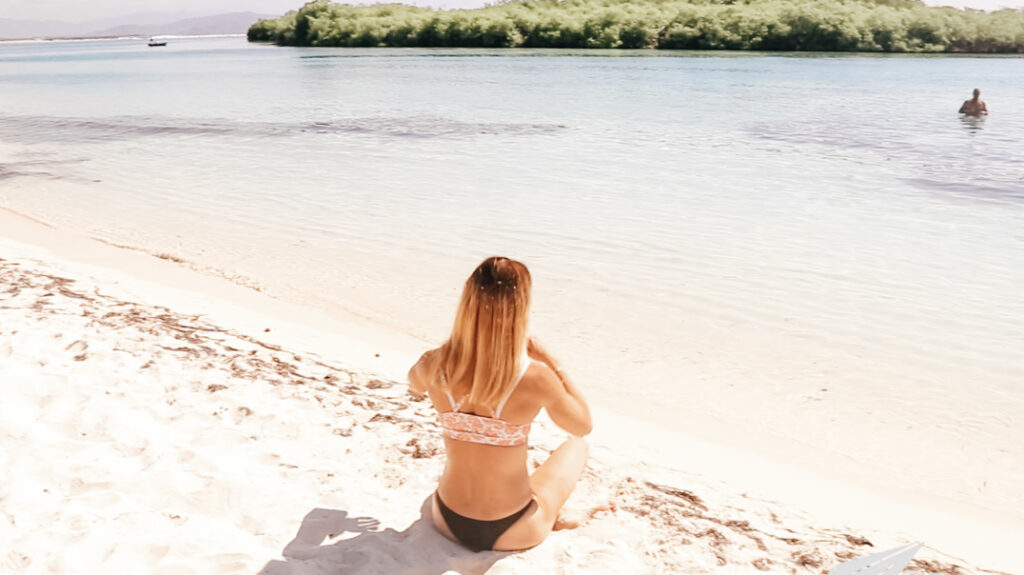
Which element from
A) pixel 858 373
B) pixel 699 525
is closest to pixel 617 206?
pixel 858 373

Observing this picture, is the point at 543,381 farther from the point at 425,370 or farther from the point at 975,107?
the point at 975,107

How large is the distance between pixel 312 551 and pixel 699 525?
6.29 ft

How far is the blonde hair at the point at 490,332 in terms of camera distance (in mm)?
2967

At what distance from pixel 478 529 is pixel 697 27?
6978cm

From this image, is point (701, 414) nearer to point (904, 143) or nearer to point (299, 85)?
point (904, 143)

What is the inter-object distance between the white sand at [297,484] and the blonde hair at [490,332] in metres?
0.85

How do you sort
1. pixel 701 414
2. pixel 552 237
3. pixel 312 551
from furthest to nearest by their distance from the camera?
pixel 552 237 → pixel 701 414 → pixel 312 551

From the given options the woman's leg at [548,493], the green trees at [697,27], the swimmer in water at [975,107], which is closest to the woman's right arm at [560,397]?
the woman's leg at [548,493]

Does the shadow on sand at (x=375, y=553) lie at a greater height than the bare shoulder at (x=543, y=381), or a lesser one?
lesser

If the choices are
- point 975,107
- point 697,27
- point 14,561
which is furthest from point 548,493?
point 697,27

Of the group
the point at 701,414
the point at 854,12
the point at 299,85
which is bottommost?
the point at 701,414

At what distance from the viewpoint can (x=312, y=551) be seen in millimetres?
3449

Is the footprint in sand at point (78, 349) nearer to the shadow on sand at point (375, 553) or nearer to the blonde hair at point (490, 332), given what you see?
the shadow on sand at point (375, 553)

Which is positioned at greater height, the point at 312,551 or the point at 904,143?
the point at 904,143
